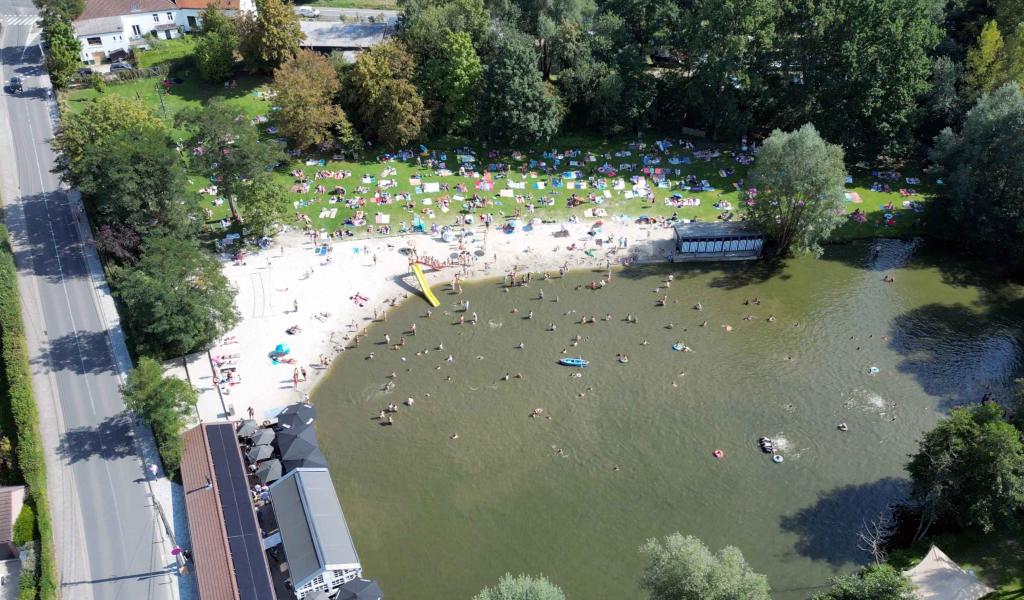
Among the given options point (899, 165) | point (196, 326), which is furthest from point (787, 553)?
point (899, 165)

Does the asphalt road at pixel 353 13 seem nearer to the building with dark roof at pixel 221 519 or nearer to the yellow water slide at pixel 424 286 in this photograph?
the yellow water slide at pixel 424 286

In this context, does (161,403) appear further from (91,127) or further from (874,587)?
(874,587)

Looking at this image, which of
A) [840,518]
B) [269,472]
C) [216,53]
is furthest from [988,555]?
[216,53]

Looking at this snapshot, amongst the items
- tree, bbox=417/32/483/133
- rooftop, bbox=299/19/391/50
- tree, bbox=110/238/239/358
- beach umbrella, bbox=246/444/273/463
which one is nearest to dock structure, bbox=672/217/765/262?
tree, bbox=417/32/483/133

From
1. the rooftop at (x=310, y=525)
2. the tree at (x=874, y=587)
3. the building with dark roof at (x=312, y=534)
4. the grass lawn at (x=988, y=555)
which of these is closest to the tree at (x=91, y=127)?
the rooftop at (x=310, y=525)

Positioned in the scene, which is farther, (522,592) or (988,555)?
(988,555)

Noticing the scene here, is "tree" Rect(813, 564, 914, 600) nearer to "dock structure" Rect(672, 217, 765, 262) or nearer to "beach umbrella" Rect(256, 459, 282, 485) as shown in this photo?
"beach umbrella" Rect(256, 459, 282, 485)
